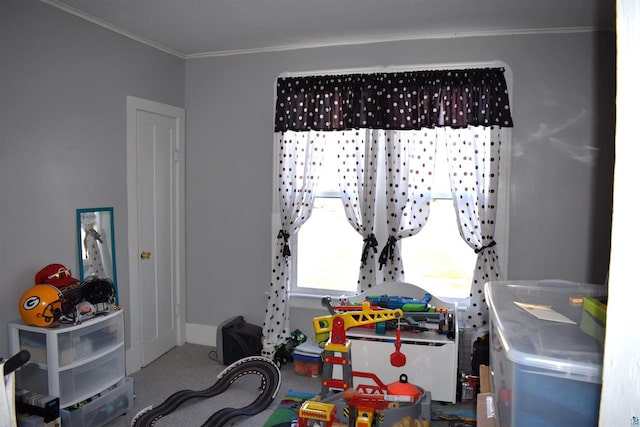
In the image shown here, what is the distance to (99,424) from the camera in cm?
279

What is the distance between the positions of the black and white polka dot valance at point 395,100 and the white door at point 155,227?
1.01 m

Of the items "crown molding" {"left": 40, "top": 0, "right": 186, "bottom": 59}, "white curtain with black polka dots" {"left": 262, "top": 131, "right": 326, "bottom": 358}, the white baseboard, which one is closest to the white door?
the white baseboard

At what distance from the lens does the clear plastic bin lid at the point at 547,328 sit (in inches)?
41.2

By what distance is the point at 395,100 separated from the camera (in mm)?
3514

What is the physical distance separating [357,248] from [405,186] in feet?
2.27

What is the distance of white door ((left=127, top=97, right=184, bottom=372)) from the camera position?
11.8ft

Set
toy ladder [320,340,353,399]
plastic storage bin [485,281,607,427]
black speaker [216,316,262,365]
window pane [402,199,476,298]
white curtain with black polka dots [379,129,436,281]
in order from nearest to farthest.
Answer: plastic storage bin [485,281,607,427] < toy ladder [320,340,353,399] < white curtain with black polka dots [379,129,436,281] < window pane [402,199,476,298] < black speaker [216,316,262,365]

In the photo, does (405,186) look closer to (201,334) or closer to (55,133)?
(201,334)

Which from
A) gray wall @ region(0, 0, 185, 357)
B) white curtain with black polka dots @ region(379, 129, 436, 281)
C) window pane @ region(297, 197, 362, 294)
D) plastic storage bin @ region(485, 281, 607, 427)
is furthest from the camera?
window pane @ region(297, 197, 362, 294)

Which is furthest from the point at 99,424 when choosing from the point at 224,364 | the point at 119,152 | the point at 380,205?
the point at 380,205

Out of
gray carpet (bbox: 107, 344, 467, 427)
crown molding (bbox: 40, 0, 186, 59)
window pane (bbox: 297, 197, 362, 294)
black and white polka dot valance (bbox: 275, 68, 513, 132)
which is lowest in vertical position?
gray carpet (bbox: 107, 344, 467, 427)

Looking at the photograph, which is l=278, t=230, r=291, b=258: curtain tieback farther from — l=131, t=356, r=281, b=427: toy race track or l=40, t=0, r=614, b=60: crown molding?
l=40, t=0, r=614, b=60: crown molding

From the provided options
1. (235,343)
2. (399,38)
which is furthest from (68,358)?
(399,38)

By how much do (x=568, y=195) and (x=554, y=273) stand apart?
1.96ft
